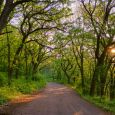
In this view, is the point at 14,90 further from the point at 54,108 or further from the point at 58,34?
the point at 58,34

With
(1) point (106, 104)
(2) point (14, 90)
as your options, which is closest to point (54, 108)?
(1) point (106, 104)

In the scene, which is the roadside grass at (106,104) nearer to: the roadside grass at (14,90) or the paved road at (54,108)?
the paved road at (54,108)

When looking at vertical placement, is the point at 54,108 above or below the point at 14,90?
below

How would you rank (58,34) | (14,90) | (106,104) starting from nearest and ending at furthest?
(106,104) < (14,90) < (58,34)

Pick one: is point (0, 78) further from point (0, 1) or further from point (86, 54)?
point (86, 54)

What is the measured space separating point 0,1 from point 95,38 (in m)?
23.0

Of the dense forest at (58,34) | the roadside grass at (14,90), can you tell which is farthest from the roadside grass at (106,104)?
the roadside grass at (14,90)

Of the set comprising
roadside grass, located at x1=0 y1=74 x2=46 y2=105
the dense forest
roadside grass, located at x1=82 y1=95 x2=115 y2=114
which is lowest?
roadside grass, located at x1=82 y1=95 x2=115 y2=114

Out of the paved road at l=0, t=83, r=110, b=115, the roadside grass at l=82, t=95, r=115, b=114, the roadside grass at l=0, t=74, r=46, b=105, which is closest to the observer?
the paved road at l=0, t=83, r=110, b=115

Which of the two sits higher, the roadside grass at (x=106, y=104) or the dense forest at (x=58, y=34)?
the dense forest at (x=58, y=34)

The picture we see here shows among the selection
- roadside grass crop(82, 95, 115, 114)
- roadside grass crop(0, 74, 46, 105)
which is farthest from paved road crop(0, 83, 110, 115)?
roadside grass crop(0, 74, 46, 105)

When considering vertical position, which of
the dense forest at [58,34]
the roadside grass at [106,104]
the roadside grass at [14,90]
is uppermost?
the dense forest at [58,34]

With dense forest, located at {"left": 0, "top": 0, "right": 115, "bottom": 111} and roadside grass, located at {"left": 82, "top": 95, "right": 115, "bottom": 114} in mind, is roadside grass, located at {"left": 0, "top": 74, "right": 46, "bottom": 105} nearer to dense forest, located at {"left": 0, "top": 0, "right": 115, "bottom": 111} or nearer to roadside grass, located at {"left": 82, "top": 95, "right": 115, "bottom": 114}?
dense forest, located at {"left": 0, "top": 0, "right": 115, "bottom": 111}

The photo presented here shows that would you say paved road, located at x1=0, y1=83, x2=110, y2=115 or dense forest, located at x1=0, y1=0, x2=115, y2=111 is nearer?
paved road, located at x1=0, y1=83, x2=110, y2=115
